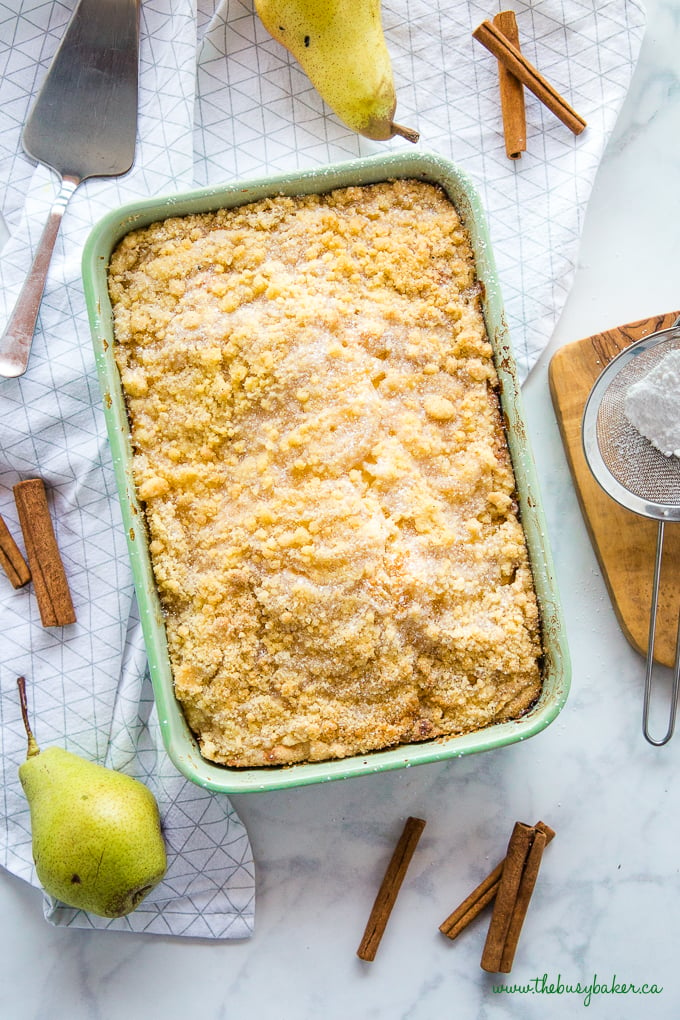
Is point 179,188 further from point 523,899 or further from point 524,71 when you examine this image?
point 523,899

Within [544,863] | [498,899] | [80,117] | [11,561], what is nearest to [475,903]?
[498,899]

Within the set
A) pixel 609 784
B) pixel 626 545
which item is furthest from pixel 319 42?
pixel 609 784

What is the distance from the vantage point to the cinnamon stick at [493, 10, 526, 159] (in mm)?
1574

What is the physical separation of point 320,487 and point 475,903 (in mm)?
952

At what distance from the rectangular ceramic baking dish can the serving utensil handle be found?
0.26m

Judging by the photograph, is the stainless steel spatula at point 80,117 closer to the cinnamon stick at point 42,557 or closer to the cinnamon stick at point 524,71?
the cinnamon stick at point 42,557

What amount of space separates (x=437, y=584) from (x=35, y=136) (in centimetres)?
118

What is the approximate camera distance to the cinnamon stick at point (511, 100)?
5.16 feet

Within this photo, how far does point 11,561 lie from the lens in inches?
61.3

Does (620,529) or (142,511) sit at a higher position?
(142,511)

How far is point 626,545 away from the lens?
1612 mm

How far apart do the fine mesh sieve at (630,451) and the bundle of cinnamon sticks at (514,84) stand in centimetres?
47

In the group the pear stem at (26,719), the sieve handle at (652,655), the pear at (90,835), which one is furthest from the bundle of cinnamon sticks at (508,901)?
the pear stem at (26,719)

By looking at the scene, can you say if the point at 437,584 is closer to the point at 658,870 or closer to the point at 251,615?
the point at 251,615
